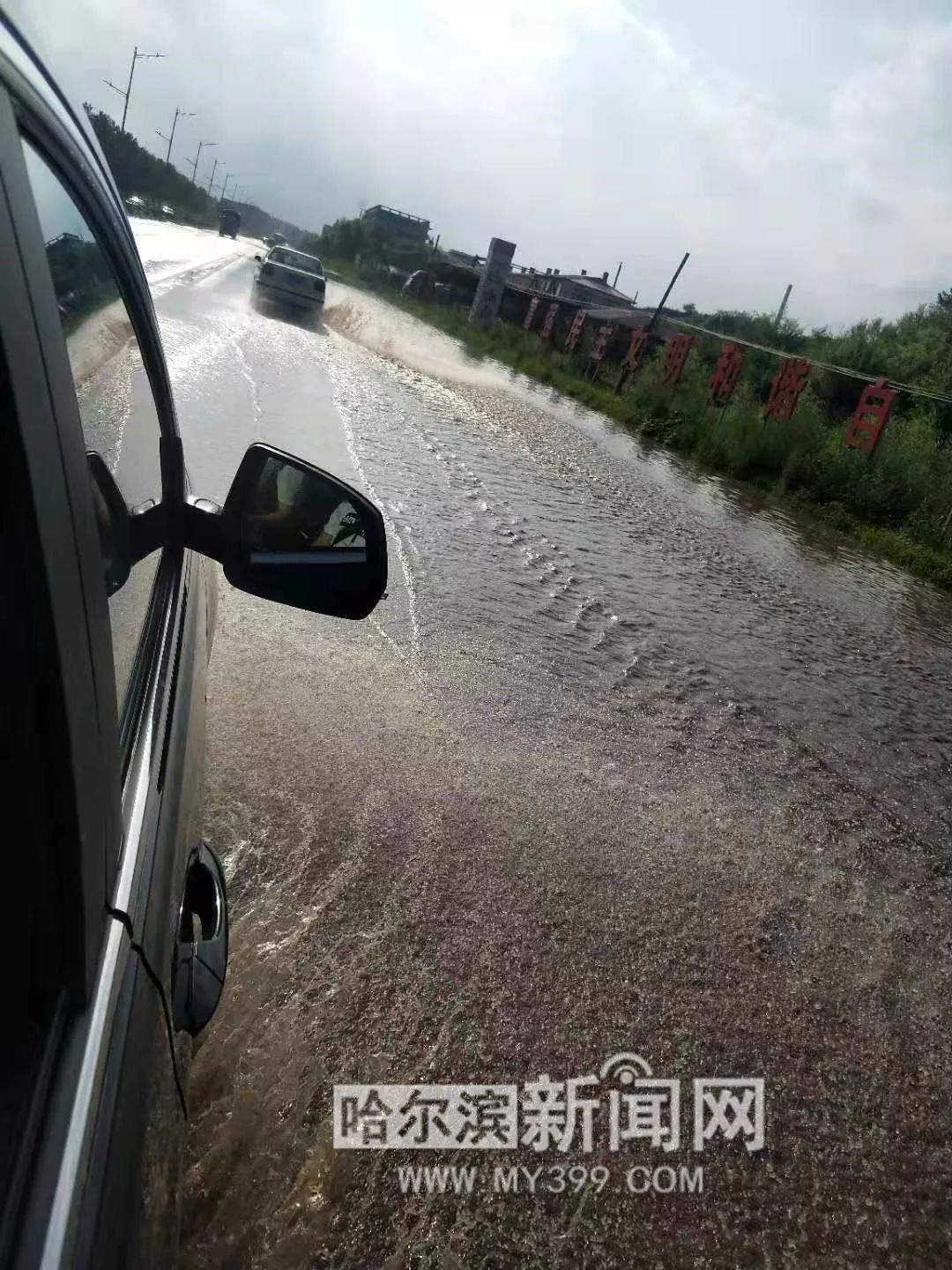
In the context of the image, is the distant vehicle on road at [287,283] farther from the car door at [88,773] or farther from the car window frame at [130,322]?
the car door at [88,773]

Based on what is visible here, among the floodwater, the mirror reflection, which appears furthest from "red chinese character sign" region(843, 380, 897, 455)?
the mirror reflection

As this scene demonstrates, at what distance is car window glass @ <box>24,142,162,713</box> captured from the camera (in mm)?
965

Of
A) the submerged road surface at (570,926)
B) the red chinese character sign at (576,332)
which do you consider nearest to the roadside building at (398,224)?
the red chinese character sign at (576,332)

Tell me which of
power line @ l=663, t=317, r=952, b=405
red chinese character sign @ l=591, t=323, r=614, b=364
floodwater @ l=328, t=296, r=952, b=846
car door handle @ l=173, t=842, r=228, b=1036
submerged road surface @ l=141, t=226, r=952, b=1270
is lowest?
submerged road surface @ l=141, t=226, r=952, b=1270

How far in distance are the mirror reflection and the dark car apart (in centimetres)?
2

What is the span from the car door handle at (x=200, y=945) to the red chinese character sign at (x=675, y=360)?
23.7m

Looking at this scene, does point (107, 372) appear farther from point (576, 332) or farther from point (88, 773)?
point (576, 332)

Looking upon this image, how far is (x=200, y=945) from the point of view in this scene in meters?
1.40

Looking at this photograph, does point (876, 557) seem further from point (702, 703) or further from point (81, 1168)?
point (81, 1168)

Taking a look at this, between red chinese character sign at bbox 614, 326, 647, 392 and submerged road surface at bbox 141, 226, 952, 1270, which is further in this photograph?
red chinese character sign at bbox 614, 326, 647, 392

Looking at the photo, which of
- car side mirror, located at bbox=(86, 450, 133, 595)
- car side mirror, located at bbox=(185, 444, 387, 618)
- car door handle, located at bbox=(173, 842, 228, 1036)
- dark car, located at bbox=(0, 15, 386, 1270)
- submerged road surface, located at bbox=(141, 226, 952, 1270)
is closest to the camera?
dark car, located at bbox=(0, 15, 386, 1270)

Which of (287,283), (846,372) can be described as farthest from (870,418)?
(287,283)

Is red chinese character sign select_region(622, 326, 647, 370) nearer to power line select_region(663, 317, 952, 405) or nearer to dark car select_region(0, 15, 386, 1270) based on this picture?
power line select_region(663, 317, 952, 405)

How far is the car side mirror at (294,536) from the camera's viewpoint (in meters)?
1.49
